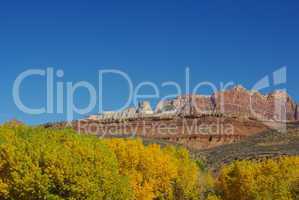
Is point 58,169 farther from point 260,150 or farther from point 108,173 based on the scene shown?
point 260,150

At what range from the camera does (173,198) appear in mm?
62781

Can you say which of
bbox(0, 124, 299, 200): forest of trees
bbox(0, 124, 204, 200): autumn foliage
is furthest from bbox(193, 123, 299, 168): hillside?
bbox(0, 124, 204, 200): autumn foliage

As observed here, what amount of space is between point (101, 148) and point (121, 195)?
4.22 m

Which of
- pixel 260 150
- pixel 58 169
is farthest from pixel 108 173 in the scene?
pixel 260 150

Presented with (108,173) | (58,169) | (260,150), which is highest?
(58,169)

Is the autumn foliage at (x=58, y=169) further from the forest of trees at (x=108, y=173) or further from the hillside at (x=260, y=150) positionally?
the hillside at (x=260, y=150)

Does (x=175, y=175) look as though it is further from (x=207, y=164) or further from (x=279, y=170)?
(x=207, y=164)

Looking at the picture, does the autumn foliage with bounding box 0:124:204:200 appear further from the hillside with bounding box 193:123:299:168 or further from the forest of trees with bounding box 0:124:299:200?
the hillside with bounding box 193:123:299:168

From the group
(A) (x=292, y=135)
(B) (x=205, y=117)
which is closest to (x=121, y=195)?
(A) (x=292, y=135)

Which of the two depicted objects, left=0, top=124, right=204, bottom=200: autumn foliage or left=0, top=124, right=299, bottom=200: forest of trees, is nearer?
left=0, top=124, right=204, bottom=200: autumn foliage

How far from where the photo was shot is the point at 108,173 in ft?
157

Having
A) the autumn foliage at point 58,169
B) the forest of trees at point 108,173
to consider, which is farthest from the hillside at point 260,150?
the autumn foliage at point 58,169

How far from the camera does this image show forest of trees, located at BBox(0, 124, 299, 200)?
46219 millimetres

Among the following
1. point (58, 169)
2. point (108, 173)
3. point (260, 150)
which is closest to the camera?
Answer: point (58, 169)
